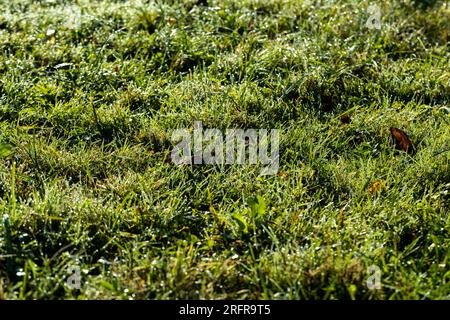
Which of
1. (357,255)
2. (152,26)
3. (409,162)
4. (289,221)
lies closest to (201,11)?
(152,26)

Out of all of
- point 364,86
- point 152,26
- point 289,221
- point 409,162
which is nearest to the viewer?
point 289,221

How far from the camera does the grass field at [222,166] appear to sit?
252cm

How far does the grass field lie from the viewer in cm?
252

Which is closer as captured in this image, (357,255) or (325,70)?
(357,255)

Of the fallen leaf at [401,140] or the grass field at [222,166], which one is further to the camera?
the fallen leaf at [401,140]

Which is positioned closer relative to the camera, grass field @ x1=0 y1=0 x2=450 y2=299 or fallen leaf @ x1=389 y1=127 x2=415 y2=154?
grass field @ x1=0 y1=0 x2=450 y2=299

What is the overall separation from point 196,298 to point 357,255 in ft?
2.14

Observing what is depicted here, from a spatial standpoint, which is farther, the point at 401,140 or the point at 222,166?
the point at 401,140

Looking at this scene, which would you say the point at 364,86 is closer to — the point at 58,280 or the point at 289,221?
the point at 289,221

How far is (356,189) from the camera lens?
3047mm

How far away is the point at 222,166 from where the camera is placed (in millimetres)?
3150
